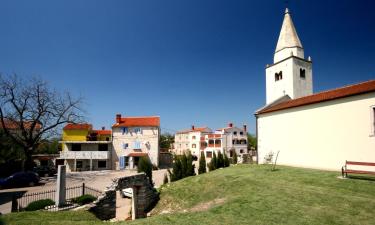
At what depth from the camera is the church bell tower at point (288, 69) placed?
29.8m

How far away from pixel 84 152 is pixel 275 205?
3757 centimetres

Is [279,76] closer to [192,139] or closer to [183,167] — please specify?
[183,167]

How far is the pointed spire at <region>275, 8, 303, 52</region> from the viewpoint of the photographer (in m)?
31.3

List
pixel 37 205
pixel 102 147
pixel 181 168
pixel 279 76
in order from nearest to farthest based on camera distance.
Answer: pixel 37 205, pixel 181 168, pixel 279 76, pixel 102 147

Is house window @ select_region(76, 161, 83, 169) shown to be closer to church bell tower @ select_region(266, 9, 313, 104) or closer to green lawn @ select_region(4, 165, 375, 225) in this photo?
green lawn @ select_region(4, 165, 375, 225)

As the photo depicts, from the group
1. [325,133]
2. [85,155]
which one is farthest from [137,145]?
[325,133]

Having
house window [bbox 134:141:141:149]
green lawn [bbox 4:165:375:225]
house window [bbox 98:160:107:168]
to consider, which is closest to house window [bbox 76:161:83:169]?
house window [bbox 98:160:107:168]

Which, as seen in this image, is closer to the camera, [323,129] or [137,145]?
[323,129]

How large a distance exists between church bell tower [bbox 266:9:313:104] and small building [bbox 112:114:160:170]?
830 inches

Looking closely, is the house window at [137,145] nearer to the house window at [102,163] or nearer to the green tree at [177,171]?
the house window at [102,163]

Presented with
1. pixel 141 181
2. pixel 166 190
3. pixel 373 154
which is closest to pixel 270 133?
pixel 373 154

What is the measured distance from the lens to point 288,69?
3017 centimetres

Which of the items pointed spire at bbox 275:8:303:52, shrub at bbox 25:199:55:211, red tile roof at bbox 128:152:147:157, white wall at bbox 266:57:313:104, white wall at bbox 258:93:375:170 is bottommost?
shrub at bbox 25:199:55:211

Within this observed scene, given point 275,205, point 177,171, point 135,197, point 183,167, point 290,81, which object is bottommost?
point 135,197
